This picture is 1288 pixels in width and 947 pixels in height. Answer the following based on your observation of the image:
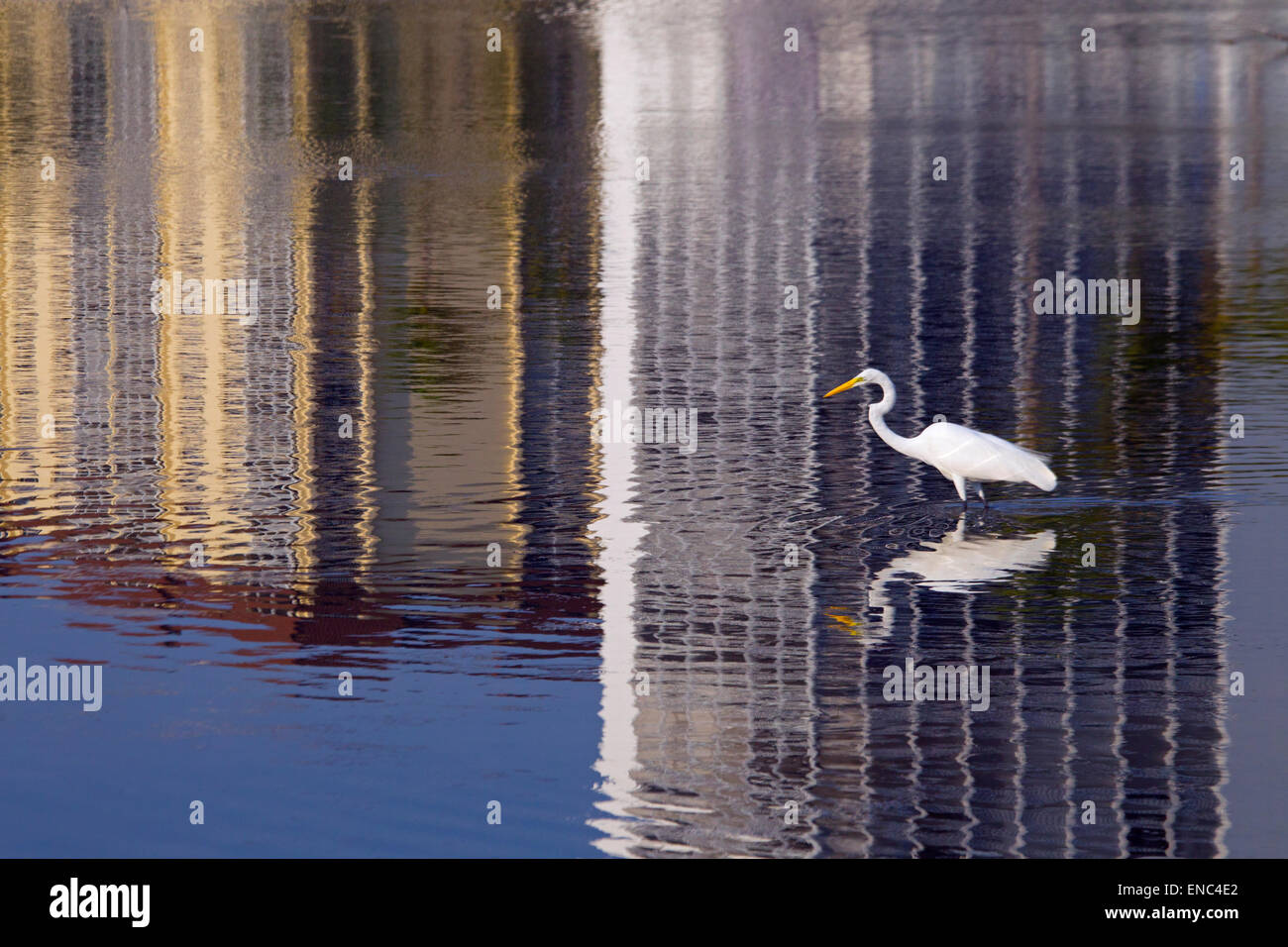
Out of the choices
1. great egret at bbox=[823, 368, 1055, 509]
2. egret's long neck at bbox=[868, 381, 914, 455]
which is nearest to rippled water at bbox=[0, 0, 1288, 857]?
great egret at bbox=[823, 368, 1055, 509]

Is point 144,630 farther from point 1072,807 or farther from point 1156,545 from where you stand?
point 1156,545

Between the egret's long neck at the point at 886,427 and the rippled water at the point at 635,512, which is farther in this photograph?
the egret's long neck at the point at 886,427

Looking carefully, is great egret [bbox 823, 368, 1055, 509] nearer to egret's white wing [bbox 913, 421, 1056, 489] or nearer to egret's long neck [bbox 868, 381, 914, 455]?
egret's white wing [bbox 913, 421, 1056, 489]

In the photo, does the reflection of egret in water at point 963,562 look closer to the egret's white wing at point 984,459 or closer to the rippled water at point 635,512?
the rippled water at point 635,512

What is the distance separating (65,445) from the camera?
16359 mm

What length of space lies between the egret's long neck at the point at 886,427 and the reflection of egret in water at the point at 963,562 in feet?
2.89

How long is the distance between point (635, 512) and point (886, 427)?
2.00 m

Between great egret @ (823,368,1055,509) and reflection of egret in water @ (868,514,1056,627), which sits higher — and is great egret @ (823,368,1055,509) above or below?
above

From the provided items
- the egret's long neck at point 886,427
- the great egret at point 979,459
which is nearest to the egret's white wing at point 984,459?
the great egret at point 979,459

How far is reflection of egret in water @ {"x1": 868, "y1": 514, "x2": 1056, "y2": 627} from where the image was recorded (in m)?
12.2

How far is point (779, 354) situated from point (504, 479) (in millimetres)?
5514

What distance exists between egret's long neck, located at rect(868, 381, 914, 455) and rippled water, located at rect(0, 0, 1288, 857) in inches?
18.9

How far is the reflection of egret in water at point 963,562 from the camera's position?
479 inches

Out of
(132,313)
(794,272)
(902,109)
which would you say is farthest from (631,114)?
(132,313)
